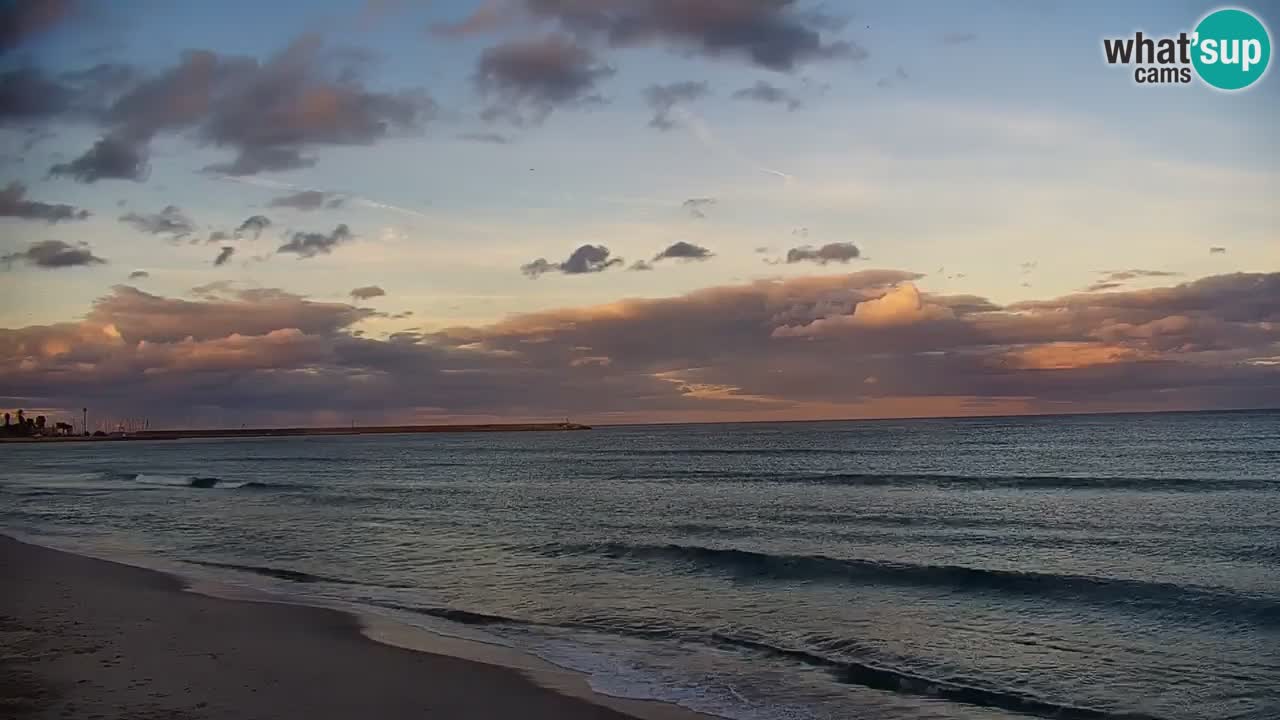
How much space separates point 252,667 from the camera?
11945mm

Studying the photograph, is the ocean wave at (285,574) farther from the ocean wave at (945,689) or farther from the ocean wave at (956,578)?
the ocean wave at (945,689)

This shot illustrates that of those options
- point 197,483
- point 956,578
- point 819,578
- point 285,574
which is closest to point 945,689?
point 956,578

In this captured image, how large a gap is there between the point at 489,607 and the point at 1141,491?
3206cm

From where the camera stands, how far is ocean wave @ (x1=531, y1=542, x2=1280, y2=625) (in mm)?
16672

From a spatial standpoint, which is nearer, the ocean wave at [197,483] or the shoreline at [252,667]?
the shoreline at [252,667]

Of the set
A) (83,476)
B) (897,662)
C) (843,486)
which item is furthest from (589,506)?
(83,476)

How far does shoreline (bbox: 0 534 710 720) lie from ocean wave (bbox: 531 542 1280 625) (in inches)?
357

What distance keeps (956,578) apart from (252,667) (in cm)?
1426

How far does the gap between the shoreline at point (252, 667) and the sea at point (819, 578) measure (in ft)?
2.93

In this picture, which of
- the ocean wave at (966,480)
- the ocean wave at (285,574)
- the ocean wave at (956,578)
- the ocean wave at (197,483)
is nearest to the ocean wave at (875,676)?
the ocean wave at (285,574)

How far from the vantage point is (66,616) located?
49.0 feet

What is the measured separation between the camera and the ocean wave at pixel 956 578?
16672mm

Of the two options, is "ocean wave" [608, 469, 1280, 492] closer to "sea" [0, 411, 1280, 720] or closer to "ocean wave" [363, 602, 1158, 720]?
"sea" [0, 411, 1280, 720]

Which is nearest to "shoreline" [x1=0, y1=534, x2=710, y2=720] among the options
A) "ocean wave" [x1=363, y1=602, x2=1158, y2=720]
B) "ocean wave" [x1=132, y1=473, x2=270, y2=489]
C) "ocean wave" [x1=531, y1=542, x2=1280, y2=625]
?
"ocean wave" [x1=363, y1=602, x2=1158, y2=720]
